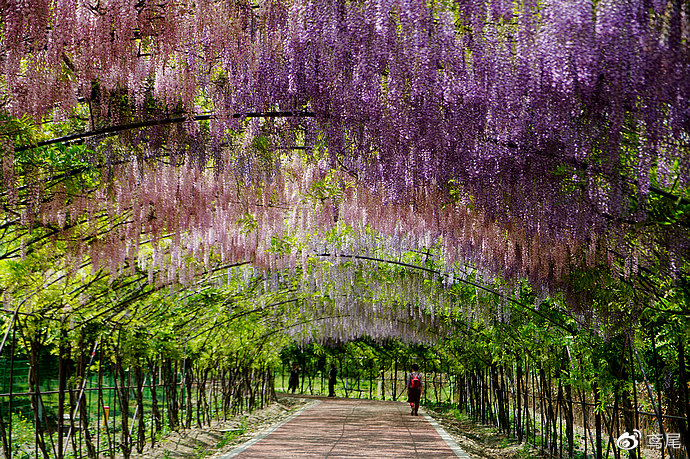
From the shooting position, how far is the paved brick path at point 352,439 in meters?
9.38

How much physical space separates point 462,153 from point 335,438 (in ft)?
28.5

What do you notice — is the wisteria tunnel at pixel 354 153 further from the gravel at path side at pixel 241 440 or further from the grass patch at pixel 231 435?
the grass patch at pixel 231 435

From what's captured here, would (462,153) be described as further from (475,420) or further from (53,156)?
(475,420)

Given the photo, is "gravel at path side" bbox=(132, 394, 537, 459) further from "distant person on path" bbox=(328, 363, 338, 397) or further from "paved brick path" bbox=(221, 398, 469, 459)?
"distant person on path" bbox=(328, 363, 338, 397)

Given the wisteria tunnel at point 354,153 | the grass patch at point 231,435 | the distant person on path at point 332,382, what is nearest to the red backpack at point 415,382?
the grass patch at point 231,435

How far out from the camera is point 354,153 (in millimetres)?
4195

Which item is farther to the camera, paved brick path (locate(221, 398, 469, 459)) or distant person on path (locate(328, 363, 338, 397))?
distant person on path (locate(328, 363, 338, 397))

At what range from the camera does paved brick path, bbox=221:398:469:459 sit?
938 cm

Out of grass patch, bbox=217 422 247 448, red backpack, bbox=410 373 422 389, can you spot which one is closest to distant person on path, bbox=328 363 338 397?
Answer: red backpack, bbox=410 373 422 389

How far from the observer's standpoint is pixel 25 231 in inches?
205

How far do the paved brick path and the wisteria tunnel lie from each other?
245cm

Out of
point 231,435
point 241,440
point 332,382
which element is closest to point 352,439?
point 241,440

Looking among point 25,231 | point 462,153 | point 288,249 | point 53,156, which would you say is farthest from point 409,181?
point 288,249

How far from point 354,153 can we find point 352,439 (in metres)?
8.18
